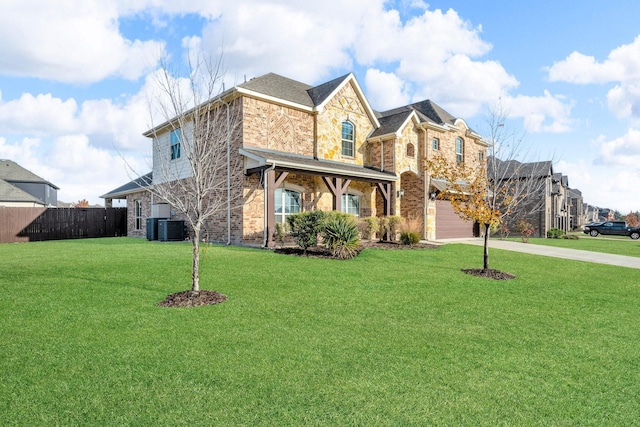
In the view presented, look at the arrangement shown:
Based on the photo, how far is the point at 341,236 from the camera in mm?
11219

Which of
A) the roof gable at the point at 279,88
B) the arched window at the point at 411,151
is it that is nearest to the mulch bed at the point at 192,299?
the roof gable at the point at 279,88

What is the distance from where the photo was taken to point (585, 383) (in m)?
3.35

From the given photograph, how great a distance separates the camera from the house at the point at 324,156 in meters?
14.8

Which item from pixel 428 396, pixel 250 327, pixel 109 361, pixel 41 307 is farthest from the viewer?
pixel 41 307

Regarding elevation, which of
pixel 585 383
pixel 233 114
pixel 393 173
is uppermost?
pixel 233 114

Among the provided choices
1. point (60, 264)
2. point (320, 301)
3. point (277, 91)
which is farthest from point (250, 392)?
point (277, 91)

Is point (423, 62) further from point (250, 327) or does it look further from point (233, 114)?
point (250, 327)

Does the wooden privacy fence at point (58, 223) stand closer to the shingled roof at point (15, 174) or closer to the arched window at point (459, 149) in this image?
the arched window at point (459, 149)

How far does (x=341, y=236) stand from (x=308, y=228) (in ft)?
4.45

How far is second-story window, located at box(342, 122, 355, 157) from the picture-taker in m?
18.7

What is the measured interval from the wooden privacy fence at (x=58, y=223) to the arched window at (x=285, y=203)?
14640 millimetres

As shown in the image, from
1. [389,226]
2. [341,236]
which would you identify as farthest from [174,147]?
[341,236]

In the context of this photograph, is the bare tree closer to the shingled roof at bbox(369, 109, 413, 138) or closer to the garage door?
the shingled roof at bbox(369, 109, 413, 138)

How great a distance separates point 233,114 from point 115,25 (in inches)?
236
